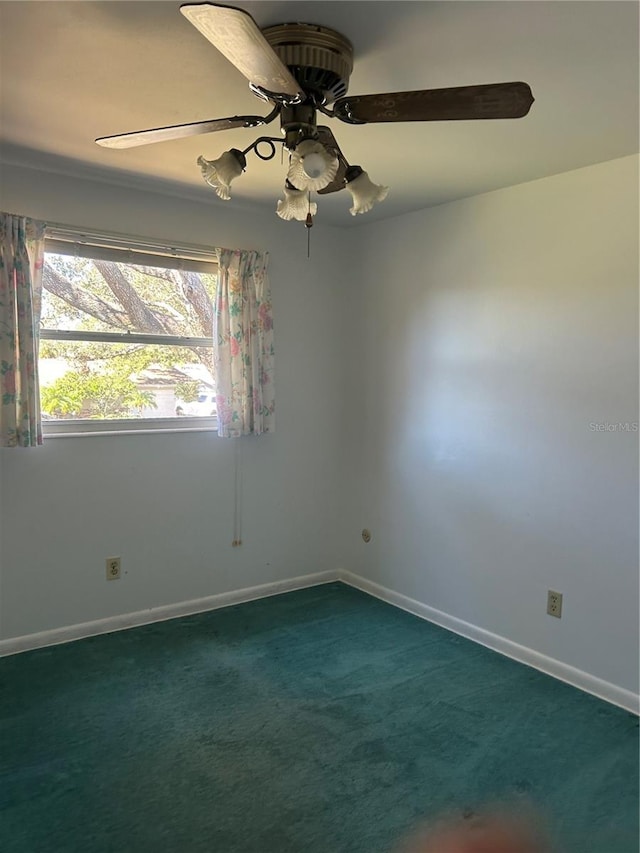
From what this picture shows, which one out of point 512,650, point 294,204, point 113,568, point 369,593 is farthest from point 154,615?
point 294,204

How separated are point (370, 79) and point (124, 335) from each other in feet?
6.03

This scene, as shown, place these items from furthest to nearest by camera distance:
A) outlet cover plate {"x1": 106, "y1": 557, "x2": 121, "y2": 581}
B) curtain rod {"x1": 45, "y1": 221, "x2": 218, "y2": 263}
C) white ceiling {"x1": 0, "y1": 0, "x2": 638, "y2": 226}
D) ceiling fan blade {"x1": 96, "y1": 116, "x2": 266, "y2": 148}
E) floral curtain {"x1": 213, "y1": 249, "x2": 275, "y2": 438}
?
floral curtain {"x1": 213, "y1": 249, "x2": 275, "y2": 438} < outlet cover plate {"x1": 106, "y1": 557, "x2": 121, "y2": 581} < curtain rod {"x1": 45, "y1": 221, "x2": 218, "y2": 263} < ceiling fan blade {"x1": 96, "y1": 116, "x2": 266, "y2": 148} < white ceiling {"x1": 0, "y1": 0, "x2": 638, "y2": 226}

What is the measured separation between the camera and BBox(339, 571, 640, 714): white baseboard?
2557mm

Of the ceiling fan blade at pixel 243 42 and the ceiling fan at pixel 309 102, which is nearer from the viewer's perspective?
the ceiling fan blade at pixel 243 42

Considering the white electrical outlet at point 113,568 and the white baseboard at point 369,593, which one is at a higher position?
the white electrical outlet at point 113,568

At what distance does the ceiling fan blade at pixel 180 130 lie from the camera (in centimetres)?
166

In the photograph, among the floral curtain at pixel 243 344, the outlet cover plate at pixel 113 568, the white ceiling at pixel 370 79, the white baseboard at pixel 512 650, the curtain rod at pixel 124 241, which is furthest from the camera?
the floral curtain at pixel 243 344

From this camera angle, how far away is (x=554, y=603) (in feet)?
9.20

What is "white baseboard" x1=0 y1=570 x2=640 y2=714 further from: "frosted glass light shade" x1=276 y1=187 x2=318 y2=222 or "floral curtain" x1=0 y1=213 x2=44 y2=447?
"frosted glass light shade" x1=276 y1=187 x2=318 y2=222

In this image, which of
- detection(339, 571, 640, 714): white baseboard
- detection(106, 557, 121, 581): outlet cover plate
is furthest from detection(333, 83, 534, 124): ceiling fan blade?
detection(106, 557, 121, 581): outlet cover plate

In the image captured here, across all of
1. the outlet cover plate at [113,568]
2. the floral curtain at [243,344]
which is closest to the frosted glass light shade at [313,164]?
the floral curtain at [243,344]

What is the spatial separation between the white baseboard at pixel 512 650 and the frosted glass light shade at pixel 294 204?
2261 mm

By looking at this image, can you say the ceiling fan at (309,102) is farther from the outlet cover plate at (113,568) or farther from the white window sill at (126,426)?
the outlet cover plate at (113,568)

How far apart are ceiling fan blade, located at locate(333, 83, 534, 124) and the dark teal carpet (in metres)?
2.01
